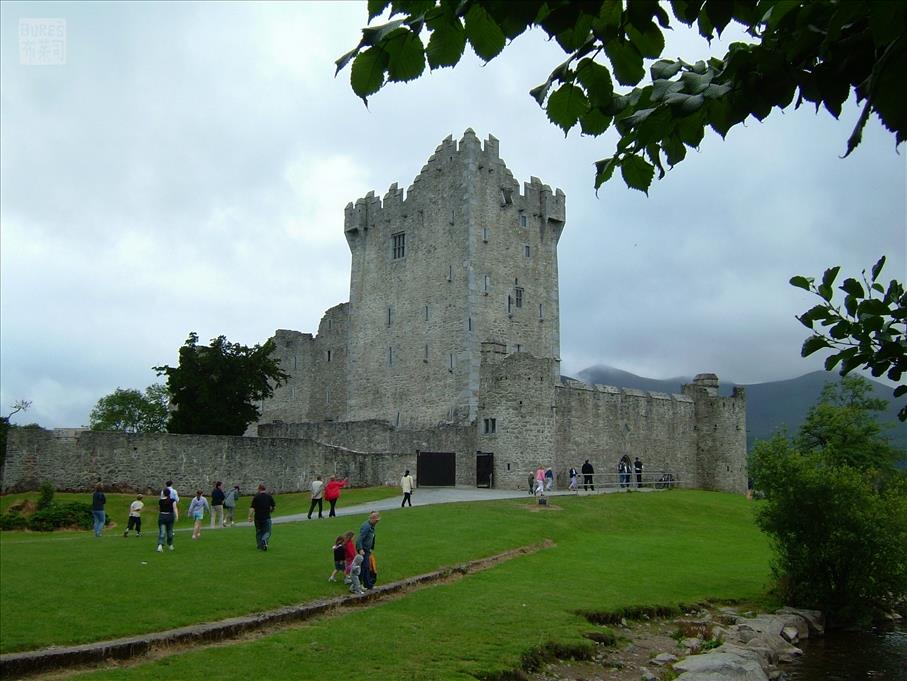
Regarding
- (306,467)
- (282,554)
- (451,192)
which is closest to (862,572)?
(282,554)

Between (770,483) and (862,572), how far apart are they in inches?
115

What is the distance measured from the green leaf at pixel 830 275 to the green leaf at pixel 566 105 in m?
2.02

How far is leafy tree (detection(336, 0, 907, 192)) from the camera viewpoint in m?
3.04

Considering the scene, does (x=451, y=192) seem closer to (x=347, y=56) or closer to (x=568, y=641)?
(x=568, y=641)

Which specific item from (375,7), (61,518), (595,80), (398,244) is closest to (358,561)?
(595,80)

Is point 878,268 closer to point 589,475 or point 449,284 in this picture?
point 589,475

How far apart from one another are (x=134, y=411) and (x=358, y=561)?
8252 centimetres

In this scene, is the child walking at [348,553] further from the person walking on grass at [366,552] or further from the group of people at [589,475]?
the group of people at [589,475]

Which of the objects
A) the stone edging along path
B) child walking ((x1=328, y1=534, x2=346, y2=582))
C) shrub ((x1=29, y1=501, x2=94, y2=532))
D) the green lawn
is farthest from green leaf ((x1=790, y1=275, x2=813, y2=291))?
shrub ((x1=29, y1=501, x2=94, y2=532))

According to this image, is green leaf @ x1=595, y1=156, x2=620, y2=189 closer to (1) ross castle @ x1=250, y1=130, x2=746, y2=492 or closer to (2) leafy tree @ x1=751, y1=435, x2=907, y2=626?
(2) leafy tree @ x1=751, y1=435, x2=907, y2=626

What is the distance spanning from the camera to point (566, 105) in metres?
3.75

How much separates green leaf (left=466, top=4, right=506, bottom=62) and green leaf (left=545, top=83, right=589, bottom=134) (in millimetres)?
466

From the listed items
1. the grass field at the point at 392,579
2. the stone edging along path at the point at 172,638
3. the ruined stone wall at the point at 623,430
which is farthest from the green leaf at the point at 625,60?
the ruined stone wall at the point at 623,430

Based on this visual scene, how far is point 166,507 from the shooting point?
66.9ft
